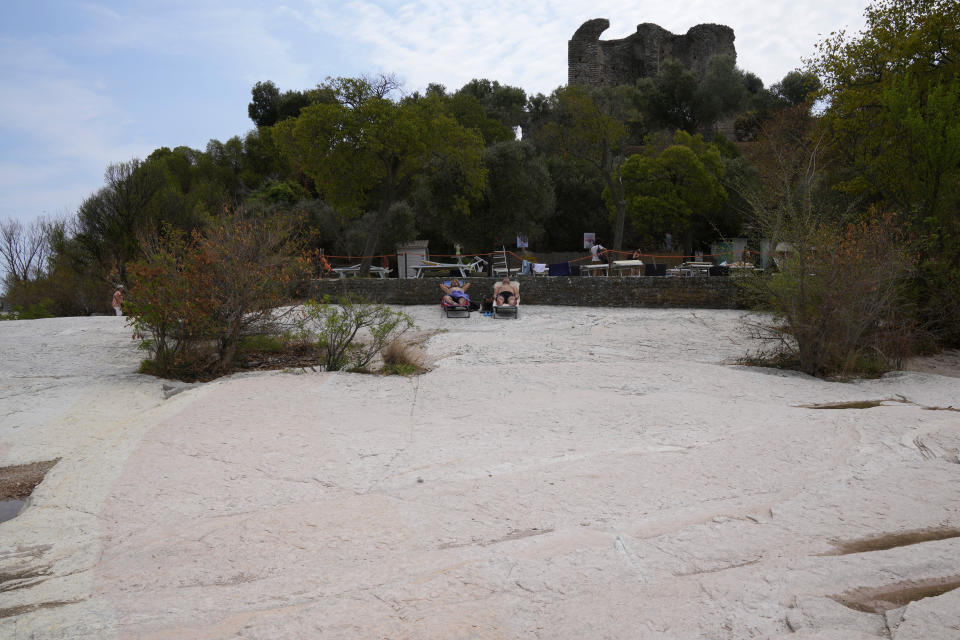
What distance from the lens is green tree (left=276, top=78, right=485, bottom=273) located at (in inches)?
915

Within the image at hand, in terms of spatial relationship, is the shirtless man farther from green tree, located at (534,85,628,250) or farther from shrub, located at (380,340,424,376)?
green tree, located at (534,85,628,250)

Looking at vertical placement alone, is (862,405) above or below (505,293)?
below

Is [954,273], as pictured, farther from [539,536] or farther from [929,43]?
[539,536]

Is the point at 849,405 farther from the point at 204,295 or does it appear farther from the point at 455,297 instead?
the point at 455,297

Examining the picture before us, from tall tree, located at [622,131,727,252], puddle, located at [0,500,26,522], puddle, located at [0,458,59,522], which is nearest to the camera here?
puddle, located at [0,500,26,522]

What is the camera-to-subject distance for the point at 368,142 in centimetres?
2312

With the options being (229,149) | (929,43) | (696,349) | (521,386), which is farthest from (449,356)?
(229,149)

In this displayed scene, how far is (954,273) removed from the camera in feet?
41.9

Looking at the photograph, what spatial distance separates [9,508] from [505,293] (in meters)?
11.9

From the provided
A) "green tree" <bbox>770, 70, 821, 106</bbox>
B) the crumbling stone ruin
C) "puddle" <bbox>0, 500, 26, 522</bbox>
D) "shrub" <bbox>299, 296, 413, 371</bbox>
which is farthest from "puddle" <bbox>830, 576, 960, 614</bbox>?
the crumbling stone ruin

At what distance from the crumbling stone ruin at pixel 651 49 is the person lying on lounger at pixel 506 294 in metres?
47.6

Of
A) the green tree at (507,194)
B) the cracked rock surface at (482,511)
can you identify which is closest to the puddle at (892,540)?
the cracked rock surface at (482,511)

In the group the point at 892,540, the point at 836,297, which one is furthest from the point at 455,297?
the point at 892,540

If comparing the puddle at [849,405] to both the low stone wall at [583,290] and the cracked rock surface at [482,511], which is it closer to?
the cracked rock surface at [482,511]
